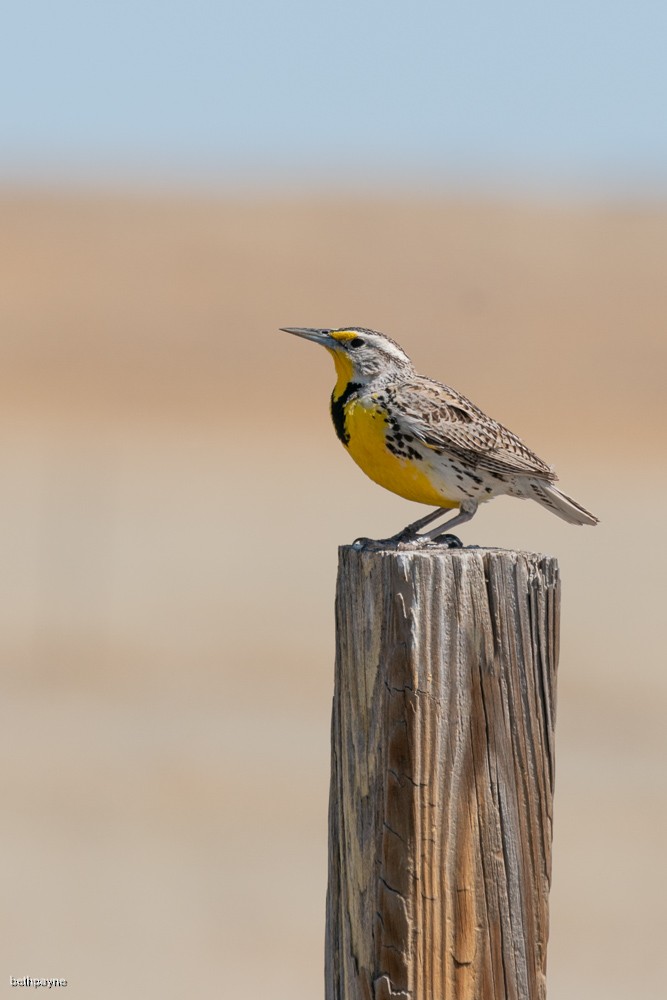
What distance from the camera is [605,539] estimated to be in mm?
22625

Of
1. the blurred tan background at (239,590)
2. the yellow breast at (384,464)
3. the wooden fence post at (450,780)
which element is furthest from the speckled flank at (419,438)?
the blurred tan background at (239,590)

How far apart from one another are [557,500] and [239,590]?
15.3m

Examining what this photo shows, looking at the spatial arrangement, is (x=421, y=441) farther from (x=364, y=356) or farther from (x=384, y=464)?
(x=364, y=356)

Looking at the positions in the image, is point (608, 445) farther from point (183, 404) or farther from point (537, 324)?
point (537, 324)

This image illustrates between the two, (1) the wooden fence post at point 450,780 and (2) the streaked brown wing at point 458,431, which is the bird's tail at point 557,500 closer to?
(2) the streaked brown wing at point 458,431

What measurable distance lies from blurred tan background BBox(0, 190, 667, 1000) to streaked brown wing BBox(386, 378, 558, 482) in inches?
213

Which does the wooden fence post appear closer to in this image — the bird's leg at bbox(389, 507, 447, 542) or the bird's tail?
the bird's leg at bbox(389, 507, 447, 542)

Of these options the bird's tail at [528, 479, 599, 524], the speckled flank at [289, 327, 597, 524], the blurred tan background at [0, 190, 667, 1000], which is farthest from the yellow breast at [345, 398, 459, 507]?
the blurred tan background at [0, 190, 667, 1000]

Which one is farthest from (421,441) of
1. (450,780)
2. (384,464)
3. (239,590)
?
(239,590)

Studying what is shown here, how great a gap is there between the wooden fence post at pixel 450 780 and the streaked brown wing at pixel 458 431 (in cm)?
187

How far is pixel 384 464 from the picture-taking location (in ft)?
15.2

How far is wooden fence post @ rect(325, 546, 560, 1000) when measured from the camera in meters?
2.77

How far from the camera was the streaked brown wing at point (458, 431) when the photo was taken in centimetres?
472

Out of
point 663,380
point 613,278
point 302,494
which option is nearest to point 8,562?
point 302,494
